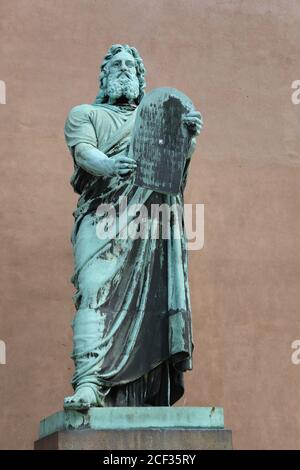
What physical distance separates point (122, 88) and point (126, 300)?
1161mm

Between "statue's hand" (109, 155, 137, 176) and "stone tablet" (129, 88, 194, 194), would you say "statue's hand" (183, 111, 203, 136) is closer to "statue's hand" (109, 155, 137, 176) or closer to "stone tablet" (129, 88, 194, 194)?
"stone tablet" (129, 88, 194, 194)

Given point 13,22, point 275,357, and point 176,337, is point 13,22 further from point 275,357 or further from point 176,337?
point 176,337

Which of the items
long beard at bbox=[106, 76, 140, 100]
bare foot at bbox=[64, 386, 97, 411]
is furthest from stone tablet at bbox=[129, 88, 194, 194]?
bare foot at bbox=[64, 386, 97, 411]

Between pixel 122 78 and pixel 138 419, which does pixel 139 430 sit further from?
pixel 122 78

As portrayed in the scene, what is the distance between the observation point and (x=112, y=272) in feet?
18.1

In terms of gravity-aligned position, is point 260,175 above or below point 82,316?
above

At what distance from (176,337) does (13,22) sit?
345 cm

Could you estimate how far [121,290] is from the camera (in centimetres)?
553

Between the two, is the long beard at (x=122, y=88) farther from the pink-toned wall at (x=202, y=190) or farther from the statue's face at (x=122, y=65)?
the pink-toned wall at (x=202, y=190)

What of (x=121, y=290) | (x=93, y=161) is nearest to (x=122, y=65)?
(x=93, y=161)

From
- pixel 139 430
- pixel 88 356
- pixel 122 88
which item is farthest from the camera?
pixel 122 88
